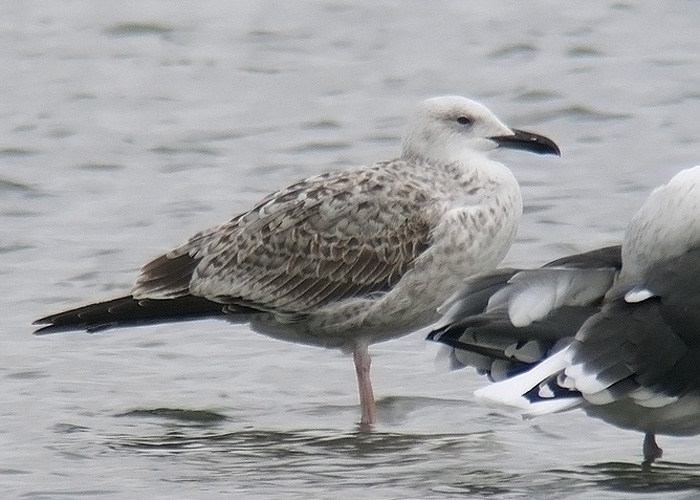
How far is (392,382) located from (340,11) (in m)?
8.63

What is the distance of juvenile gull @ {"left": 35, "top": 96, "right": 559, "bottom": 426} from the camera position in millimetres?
7926

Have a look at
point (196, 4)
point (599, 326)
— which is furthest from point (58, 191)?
point (599, 326)

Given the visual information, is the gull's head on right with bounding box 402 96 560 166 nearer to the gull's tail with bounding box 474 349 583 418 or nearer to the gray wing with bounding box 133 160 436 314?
the gray wing with bounding box 133 160 436 314

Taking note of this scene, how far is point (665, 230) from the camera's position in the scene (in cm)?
666

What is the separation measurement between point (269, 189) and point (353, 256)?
12.7 ft

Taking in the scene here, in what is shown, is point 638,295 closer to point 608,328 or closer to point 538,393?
point 608,328

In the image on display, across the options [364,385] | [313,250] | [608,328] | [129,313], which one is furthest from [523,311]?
[129,313]

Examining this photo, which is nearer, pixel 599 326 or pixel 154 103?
pixel 599 326

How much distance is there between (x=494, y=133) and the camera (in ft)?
27.9

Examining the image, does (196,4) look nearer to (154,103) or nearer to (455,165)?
(154,103)

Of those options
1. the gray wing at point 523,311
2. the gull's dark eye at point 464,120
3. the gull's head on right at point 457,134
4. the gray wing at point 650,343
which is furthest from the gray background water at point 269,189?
the gull's dark eye at point 464,120

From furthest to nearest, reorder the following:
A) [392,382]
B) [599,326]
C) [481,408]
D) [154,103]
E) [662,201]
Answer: [154,103]
[392,382]
[481,408]
[662,201]
[599,326]

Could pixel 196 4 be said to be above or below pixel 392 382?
above

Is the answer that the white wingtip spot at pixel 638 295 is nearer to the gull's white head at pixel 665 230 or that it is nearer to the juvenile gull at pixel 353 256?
the gull's white head at pixel 665 230
